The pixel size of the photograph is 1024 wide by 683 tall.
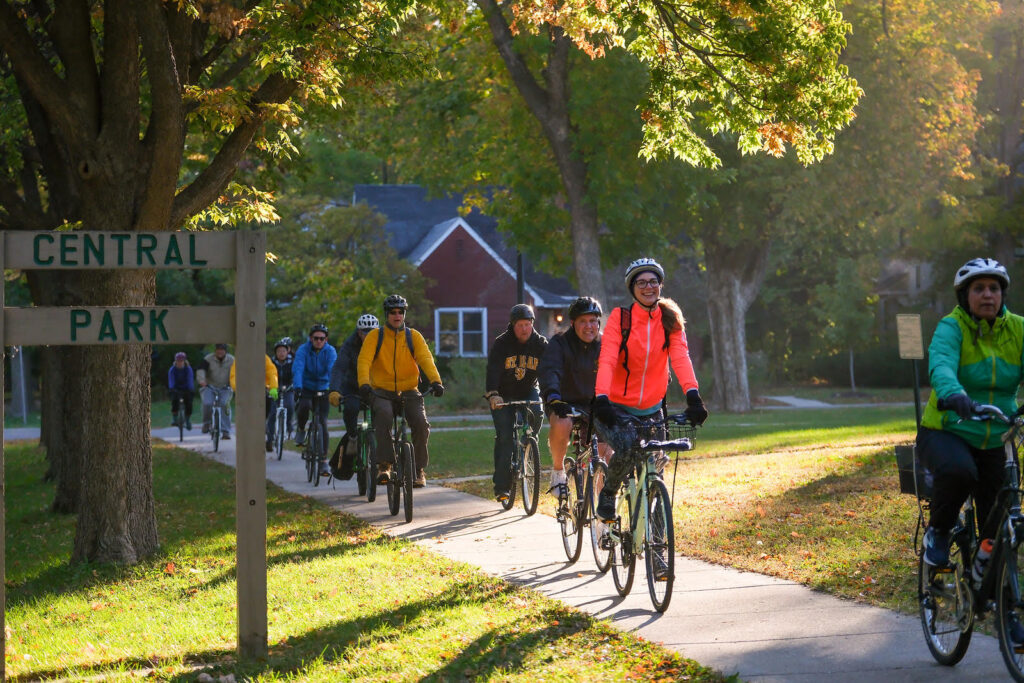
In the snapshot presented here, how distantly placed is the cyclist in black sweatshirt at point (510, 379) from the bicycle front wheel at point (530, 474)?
0.31 metres

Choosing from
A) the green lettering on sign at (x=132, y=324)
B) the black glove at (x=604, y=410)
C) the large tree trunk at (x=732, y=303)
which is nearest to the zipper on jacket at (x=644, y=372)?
the black glove at (x=604, y=410)

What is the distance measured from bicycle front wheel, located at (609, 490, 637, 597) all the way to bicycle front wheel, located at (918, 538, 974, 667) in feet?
6.59

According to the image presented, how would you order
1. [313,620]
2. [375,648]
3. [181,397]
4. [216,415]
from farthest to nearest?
[181,397]
[216,415]
[313,620]
[375,648]

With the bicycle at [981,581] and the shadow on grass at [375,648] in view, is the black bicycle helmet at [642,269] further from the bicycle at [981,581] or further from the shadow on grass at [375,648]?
the bicycle at [981,581]

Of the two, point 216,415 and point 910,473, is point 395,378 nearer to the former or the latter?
point 910,473

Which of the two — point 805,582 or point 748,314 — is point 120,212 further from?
point 748,314

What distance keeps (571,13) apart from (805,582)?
779 cm

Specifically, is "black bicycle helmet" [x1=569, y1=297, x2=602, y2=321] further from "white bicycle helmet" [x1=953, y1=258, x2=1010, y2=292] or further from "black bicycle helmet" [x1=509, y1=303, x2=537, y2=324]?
"white bicycle helmet" [x1=953, y1=258, x2=1010, y2=292]

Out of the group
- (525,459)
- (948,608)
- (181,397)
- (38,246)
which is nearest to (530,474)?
(525,459)

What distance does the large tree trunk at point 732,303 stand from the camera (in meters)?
39.0

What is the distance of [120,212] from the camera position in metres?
10.9

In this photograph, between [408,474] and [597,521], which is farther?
[408,474]

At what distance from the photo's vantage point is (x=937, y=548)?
20.9 ft

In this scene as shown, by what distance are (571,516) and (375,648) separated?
2954 mm
